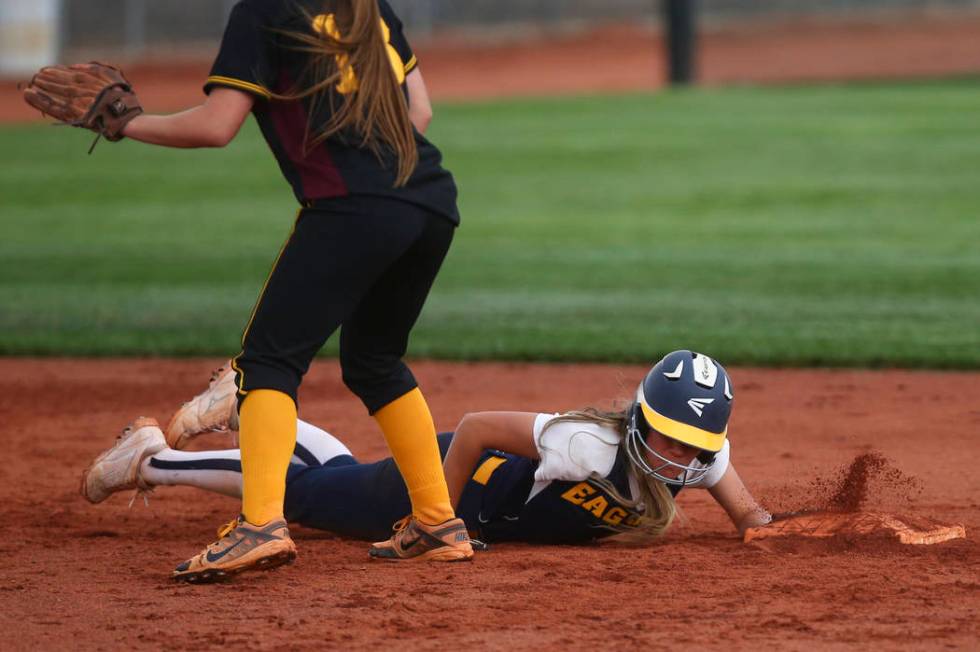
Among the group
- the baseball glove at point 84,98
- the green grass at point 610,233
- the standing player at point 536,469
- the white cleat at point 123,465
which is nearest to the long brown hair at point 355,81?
the baseball glove at point 84,98

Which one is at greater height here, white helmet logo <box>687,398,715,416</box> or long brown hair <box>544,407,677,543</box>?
white helmet logo <box>687,398,715,416</box>

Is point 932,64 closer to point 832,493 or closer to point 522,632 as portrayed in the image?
point 832,493

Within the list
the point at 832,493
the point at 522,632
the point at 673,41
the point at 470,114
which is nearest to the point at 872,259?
the point at 832,493

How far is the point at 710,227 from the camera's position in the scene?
51.6ft

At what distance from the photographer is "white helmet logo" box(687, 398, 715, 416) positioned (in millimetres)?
4426

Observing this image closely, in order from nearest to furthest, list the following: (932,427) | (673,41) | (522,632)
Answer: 1. (522,632)
2. (932,427)
3. (673,41)

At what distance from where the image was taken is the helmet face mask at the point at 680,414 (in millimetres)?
4422

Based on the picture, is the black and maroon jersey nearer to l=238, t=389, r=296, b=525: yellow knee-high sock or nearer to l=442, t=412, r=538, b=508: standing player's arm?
l=238, t=389, r=296, b=525: yellow knee-high sock

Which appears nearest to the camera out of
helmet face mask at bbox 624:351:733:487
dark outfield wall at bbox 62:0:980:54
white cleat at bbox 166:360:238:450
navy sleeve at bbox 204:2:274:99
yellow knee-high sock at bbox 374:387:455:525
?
navy sleeve at bbox 204:2:274:99

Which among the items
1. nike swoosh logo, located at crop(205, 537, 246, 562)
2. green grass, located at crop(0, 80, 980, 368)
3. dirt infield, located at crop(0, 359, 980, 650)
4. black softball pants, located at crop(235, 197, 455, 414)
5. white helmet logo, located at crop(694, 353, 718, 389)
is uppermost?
black softball pants, located at crop(235, 197, 455, 414)

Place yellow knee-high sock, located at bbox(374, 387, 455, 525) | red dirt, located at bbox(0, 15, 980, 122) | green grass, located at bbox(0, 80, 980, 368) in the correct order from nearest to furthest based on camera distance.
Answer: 1. yellow knee-high sock, located at bbox(374, 387, 455, 525)
2. green grass, located at bbox(0, 80, 980, 368)
3. red dirt, located at bbox(0, 15, 980, 122)

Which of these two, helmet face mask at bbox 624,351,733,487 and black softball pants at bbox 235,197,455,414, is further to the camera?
helmet face mask at bbox 624,351,733,487

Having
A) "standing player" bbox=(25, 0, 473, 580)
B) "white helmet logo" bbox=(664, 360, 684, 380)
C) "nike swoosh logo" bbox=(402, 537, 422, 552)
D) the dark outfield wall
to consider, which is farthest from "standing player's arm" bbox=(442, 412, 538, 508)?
the dark outfield wall

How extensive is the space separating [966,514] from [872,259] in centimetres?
803
